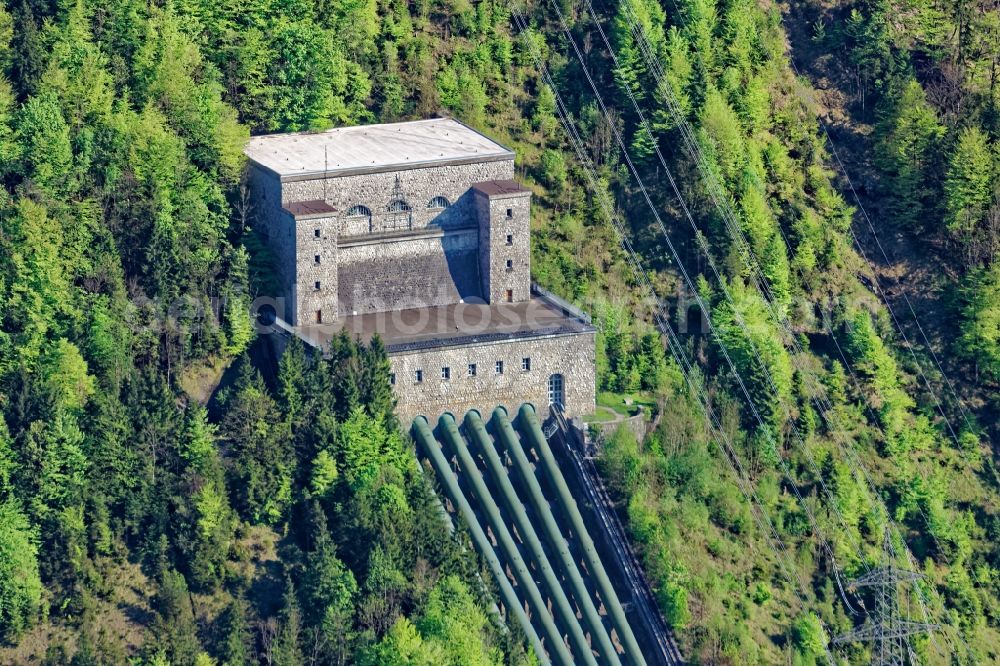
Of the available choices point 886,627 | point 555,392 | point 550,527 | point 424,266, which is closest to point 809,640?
point 886,627

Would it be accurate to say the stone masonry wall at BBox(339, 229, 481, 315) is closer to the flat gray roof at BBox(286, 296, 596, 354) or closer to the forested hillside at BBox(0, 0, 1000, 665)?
the flat gray roof at BBox(286, 296, 596, 354)

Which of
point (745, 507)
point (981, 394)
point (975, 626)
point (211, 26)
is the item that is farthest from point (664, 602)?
point (211, 26)

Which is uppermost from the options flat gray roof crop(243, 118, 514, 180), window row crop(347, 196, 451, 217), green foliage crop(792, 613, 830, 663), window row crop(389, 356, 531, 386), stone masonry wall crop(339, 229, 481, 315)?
flat gray roof crop(243, 118, 514, 180)

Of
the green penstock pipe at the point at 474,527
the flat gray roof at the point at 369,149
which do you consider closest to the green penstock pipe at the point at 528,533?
the green penstock pipe at the point at 474,527

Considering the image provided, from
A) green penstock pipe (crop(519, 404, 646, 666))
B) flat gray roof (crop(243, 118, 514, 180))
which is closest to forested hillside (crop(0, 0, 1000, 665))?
flat gray roof (crop(243, 118, 514, 180))

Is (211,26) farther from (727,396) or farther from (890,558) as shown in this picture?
(890,558)

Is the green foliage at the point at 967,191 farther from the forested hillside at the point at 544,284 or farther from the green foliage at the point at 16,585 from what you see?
the green foliage at the point at 16,585

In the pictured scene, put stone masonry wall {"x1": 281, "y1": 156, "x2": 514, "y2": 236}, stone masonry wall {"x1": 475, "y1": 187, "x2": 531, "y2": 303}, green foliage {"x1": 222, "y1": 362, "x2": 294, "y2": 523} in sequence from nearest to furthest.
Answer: green foliage {"x1": 222, "y1": 362, "x2": 294, "y2": 523} → stone masonry wall {"x1": 281, "y1": 156, "x2": 514, "y2": 236} → stone masonry wall {"x1": 475, "y1": 187, "x2": 531, "y2": 303}
